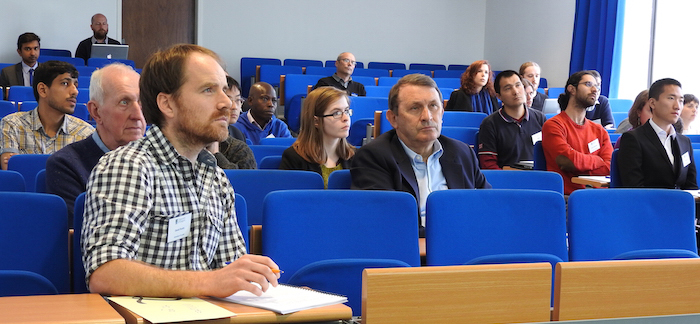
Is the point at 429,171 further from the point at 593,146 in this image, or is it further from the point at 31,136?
Result: the point at 31,136

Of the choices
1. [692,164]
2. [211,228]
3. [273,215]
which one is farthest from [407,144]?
[692,164]

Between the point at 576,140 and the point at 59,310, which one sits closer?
the point at 59,310

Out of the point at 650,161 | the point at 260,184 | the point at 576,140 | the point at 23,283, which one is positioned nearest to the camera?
the point at 23,283

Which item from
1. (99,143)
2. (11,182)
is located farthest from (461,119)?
(11,182)

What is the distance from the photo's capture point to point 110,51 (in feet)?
29.4

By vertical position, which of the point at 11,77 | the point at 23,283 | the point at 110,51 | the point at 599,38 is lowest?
the point at 23,283

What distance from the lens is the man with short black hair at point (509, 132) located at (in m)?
4.87

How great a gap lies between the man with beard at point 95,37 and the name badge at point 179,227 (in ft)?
27.7

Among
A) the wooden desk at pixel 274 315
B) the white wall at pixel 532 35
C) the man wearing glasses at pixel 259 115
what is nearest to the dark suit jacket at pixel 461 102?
the man wearing glasses at pixel 259 115

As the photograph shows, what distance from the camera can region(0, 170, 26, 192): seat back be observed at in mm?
2455

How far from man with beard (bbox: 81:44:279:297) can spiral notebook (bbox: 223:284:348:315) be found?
A: 0.09 feet

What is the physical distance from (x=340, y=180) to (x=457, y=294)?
1.60m

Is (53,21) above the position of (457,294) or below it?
above

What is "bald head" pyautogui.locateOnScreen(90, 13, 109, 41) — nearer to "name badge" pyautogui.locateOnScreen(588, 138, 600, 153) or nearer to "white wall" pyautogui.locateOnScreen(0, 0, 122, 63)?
"white wall" pyautogui.locateOnScreen(0, 0, 122, 63)
